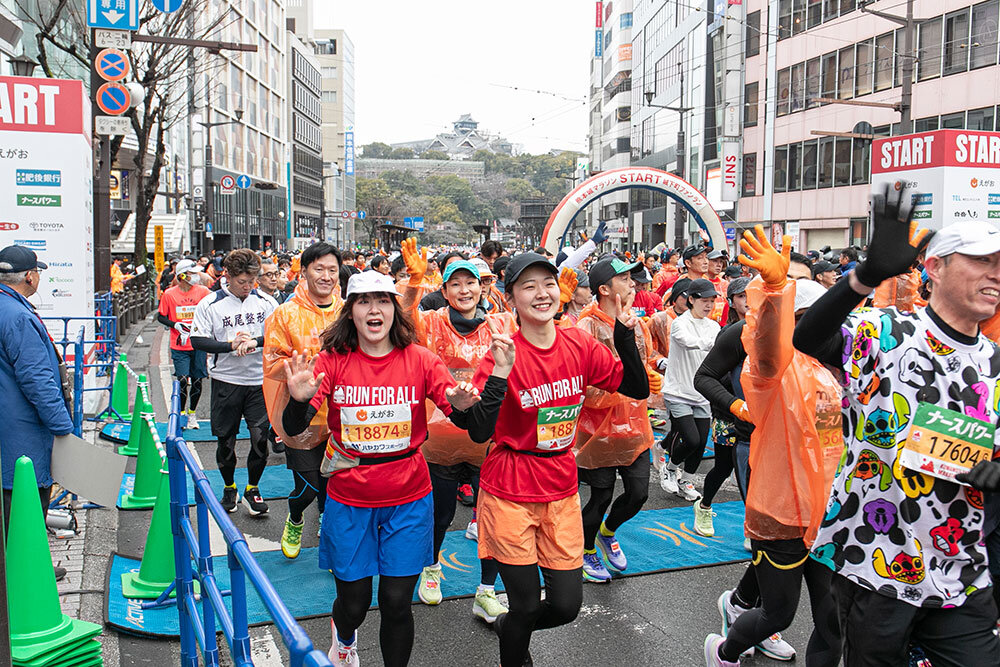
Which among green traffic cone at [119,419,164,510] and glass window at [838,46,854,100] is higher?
glass window at [838,46,854,100]

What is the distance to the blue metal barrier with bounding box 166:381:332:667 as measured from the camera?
6.31 feet

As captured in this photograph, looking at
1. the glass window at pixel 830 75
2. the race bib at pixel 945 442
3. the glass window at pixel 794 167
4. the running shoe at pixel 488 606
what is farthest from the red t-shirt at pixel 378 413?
the glass window at pixel 794 167

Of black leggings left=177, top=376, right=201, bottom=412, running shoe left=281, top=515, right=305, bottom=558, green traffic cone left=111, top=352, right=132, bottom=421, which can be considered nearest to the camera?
running shoe left=281, top=515, right=305, bottom=558

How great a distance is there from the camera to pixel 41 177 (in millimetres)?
9938

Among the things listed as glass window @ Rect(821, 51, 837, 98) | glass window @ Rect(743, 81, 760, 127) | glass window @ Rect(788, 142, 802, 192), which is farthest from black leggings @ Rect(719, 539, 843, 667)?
glass window @ Rect(743, 81, 760, 127)

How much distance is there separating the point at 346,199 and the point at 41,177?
307 feet

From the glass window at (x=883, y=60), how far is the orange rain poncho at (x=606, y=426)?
100 ft

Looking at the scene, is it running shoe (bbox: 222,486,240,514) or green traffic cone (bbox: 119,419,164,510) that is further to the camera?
running shoe (bbox: 222,486,240,514)

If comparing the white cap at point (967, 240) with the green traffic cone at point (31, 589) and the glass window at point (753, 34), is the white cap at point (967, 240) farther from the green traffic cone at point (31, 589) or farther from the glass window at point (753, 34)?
the glass window at point (753, 34)

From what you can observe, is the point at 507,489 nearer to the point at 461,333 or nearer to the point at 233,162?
the point at 461,333

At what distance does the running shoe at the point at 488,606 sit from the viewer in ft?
16.2

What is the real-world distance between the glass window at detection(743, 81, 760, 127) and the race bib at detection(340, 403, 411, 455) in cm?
4059

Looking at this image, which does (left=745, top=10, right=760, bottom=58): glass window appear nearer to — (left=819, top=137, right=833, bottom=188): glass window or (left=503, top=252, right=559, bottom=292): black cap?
(left=819, top=137, right=833, bottom=188): glass window

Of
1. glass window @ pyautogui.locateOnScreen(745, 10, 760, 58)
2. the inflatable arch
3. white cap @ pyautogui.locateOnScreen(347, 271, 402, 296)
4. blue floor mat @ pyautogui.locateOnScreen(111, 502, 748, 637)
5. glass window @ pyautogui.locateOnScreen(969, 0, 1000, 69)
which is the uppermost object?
glass window @ pyautogui.locateOnScreen(745, 10, 760, 58)
